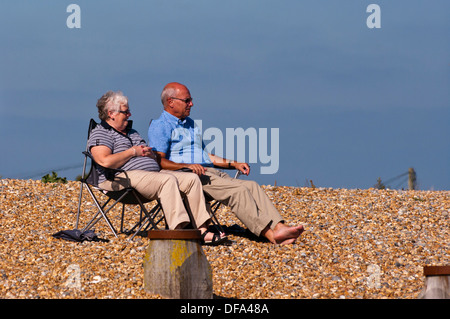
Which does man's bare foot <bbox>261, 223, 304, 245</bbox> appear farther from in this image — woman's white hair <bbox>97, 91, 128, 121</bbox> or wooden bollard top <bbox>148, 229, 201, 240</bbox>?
wooden bollard top <bbox>148, 229, 201, 240</bbox>

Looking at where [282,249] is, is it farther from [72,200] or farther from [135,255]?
[72,200]

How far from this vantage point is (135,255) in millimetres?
6570

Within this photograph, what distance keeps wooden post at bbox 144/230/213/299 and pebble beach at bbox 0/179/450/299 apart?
0.61ft

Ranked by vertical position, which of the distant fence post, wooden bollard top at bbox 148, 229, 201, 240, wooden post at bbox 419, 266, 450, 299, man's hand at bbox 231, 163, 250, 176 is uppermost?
the distant fence post

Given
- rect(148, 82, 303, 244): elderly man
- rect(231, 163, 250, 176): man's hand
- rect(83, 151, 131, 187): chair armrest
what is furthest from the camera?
rect(231, 163, 250, 176): man's hand

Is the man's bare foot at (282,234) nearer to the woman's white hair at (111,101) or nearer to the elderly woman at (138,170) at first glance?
the elderly woman at (138,170)

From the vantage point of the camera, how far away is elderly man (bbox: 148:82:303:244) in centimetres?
703

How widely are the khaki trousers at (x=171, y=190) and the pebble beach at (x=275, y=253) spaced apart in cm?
44

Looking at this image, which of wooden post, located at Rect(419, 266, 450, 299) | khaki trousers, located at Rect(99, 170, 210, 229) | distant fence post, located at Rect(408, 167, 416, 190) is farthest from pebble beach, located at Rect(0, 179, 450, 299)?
distant fence post, located at Rect(408, 167, 416, 190)

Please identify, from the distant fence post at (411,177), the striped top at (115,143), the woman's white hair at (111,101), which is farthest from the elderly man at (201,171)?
the distant fence post at (411,177)

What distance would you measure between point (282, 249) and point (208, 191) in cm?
96

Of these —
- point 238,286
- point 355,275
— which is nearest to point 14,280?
point 238,286
